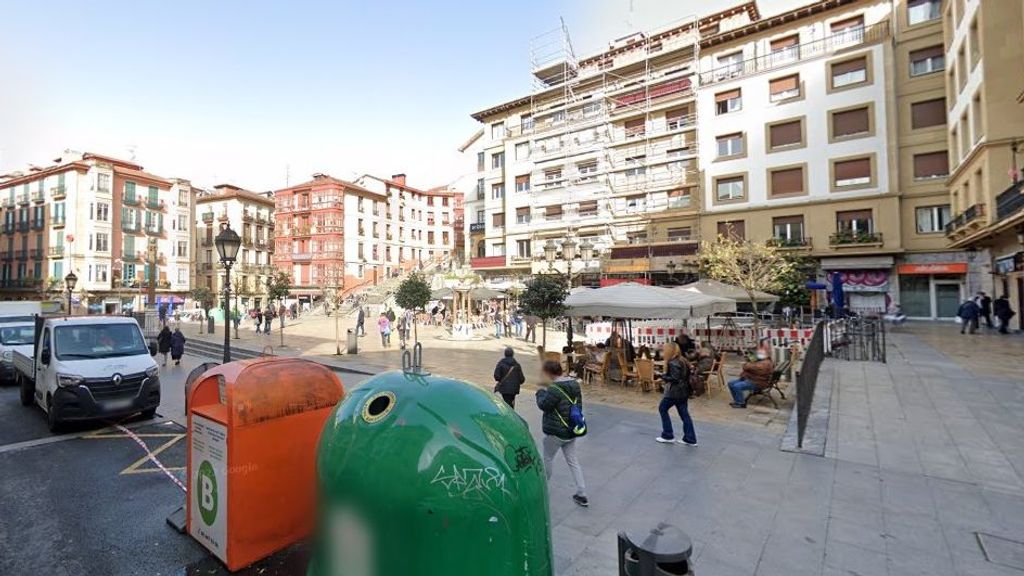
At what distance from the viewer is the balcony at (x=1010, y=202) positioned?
609 inches

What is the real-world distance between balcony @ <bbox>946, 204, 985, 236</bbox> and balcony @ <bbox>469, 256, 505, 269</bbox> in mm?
29588

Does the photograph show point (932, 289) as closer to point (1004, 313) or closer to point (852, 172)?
point (852, 172)

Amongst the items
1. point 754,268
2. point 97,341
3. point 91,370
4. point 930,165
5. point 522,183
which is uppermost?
point 522,183

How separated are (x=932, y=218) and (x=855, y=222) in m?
3.61

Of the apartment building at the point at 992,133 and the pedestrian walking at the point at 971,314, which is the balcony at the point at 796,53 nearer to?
the apartment building at the point at 992,133

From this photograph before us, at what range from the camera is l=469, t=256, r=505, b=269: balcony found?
139 ft

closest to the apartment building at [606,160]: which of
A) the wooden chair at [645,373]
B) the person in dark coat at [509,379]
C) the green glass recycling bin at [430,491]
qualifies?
the wooden chair at [645,373]

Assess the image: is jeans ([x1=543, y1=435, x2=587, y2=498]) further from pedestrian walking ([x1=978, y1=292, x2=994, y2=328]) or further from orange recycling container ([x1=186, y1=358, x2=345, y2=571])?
pedestrian walking ([x1=978, y1=292, x2=994, y2=328])

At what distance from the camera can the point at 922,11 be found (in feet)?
87.4

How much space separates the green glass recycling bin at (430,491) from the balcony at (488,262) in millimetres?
39901

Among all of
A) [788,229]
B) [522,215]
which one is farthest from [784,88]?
[522,215]

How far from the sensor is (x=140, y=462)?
636 cm

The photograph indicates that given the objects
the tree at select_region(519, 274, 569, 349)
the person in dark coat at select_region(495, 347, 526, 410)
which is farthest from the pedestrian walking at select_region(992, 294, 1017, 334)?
the person in dark coat at select_region(495, 347, 526, 410)

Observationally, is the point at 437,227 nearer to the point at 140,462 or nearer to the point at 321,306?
the point at 321,306
